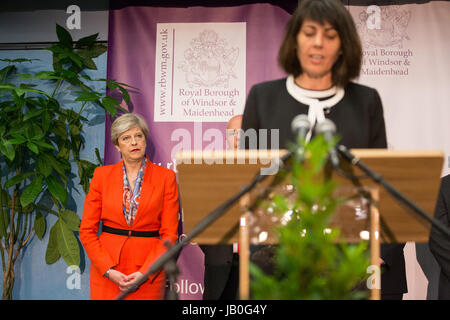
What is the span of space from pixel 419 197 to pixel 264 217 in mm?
471

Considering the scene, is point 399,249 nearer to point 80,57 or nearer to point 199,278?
point 199,278

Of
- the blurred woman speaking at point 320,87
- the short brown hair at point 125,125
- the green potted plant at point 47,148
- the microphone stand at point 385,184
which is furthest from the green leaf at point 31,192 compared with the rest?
the microphone stand at point 385,184

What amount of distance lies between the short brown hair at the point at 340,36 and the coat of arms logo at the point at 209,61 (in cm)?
244

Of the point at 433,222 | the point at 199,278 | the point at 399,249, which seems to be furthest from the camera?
the point at 199,278

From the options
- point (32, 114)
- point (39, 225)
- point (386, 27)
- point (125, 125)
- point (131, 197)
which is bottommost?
point (39, 225)

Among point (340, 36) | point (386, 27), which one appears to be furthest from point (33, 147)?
point (386, 27)

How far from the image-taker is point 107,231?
3.44 metres

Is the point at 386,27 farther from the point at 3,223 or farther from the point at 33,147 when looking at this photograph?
the point at 3,223

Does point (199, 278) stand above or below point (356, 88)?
below

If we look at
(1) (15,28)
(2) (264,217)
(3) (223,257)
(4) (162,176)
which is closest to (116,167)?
(4) (162,176)

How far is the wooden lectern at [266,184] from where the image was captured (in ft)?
4.56

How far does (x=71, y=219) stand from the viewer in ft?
13.5

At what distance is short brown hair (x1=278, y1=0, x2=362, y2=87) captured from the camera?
1.77m

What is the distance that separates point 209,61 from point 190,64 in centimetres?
17
